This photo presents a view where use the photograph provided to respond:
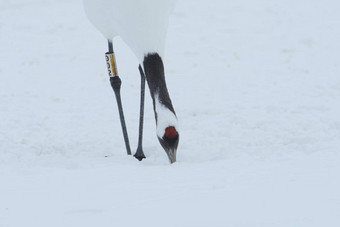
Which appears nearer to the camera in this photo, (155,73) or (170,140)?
(170,140)

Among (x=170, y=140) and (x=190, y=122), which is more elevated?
(x=170, y=140)

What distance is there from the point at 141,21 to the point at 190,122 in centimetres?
151

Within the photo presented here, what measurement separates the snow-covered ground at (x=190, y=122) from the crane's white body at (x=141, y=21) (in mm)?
825

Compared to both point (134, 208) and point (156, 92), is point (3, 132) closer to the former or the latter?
point (156, 92)

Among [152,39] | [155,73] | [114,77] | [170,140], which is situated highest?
[152,39]

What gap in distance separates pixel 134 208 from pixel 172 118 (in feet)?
2.70

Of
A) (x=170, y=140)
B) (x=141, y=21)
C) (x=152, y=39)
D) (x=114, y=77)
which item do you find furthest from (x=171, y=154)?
(x=114, y=77)

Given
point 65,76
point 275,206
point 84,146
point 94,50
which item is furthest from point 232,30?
point 275,206

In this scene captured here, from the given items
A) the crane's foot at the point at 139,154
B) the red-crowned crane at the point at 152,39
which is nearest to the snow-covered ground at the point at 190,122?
the crane's foot at the point at 139,154

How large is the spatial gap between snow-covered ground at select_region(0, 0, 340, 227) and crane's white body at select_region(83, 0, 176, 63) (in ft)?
2.71

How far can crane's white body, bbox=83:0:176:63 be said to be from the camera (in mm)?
3580

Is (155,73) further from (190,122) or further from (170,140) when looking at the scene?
(190,122)

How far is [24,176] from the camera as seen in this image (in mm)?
3486

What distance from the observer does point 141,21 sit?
359 centimetres
